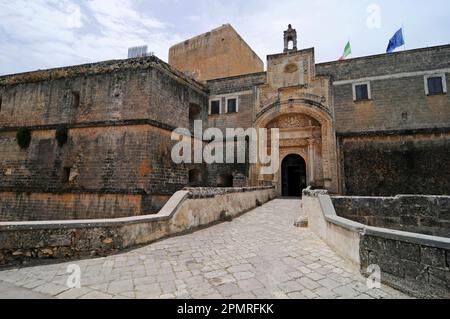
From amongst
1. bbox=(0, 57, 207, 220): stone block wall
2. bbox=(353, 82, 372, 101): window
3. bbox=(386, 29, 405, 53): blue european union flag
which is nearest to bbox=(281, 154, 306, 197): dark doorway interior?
bbox=(353, 82, 372, 101): window

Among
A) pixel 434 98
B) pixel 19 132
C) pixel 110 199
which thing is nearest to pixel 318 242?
pixel 110 199

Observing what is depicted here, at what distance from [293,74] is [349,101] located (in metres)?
3.63

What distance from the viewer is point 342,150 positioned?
1241 centimetres

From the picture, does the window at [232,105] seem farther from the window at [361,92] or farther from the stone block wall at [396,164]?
the window at [361,92]

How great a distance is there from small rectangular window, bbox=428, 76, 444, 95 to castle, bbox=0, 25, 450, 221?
0.05 metres

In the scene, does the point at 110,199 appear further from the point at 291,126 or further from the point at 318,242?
the point at 291,126

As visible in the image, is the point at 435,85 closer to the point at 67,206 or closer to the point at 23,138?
the point at 67,206

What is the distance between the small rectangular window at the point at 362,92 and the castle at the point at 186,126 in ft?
0.19

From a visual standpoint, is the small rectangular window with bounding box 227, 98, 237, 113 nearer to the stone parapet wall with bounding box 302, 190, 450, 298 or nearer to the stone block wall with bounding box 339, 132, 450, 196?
the stone block wall with bounding box 339, 132, 450, 196

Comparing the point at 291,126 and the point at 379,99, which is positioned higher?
the point at 379,99

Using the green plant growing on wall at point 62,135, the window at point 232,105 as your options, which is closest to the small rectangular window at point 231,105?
the window at point 232,105

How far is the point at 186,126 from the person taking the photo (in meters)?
12.8

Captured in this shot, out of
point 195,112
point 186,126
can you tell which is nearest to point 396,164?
point 186,126
